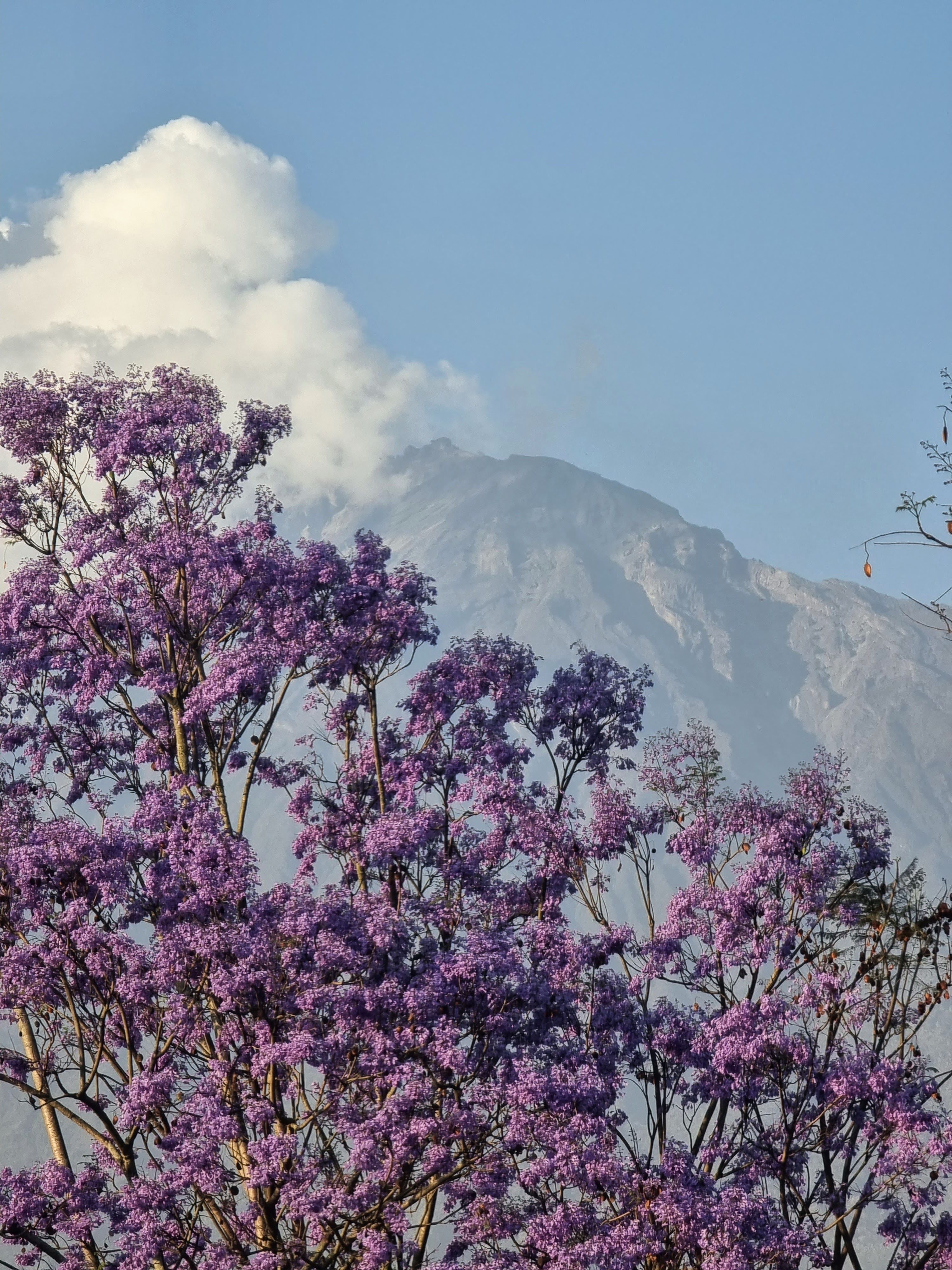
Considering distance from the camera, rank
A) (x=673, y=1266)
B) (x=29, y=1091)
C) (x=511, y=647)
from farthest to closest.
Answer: (x=511, y=647)
(x=673, y=1266)
(x=29, y=1091)

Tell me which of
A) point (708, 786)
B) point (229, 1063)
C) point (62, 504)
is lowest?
point (229, 1063)

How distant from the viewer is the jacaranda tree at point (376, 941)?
1925 centimetres

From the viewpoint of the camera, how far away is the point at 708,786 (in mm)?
26516

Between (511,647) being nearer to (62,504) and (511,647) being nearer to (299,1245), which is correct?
(62,504)

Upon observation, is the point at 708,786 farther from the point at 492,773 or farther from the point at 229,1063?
the point at 229,1063

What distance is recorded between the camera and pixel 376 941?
19.9 metres

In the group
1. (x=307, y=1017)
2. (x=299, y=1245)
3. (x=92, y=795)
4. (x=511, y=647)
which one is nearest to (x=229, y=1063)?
(x=307, y=1017)

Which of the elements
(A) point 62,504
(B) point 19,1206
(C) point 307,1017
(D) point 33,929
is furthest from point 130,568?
(B) point 19,1206

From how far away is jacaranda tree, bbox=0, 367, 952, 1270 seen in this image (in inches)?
758

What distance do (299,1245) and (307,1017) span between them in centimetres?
321

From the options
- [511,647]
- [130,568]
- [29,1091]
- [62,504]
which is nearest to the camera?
[29,1091]

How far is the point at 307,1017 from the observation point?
19188 millimetres

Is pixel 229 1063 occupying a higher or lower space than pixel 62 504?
lower

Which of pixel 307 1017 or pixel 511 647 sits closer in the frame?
pixel 307 1017
